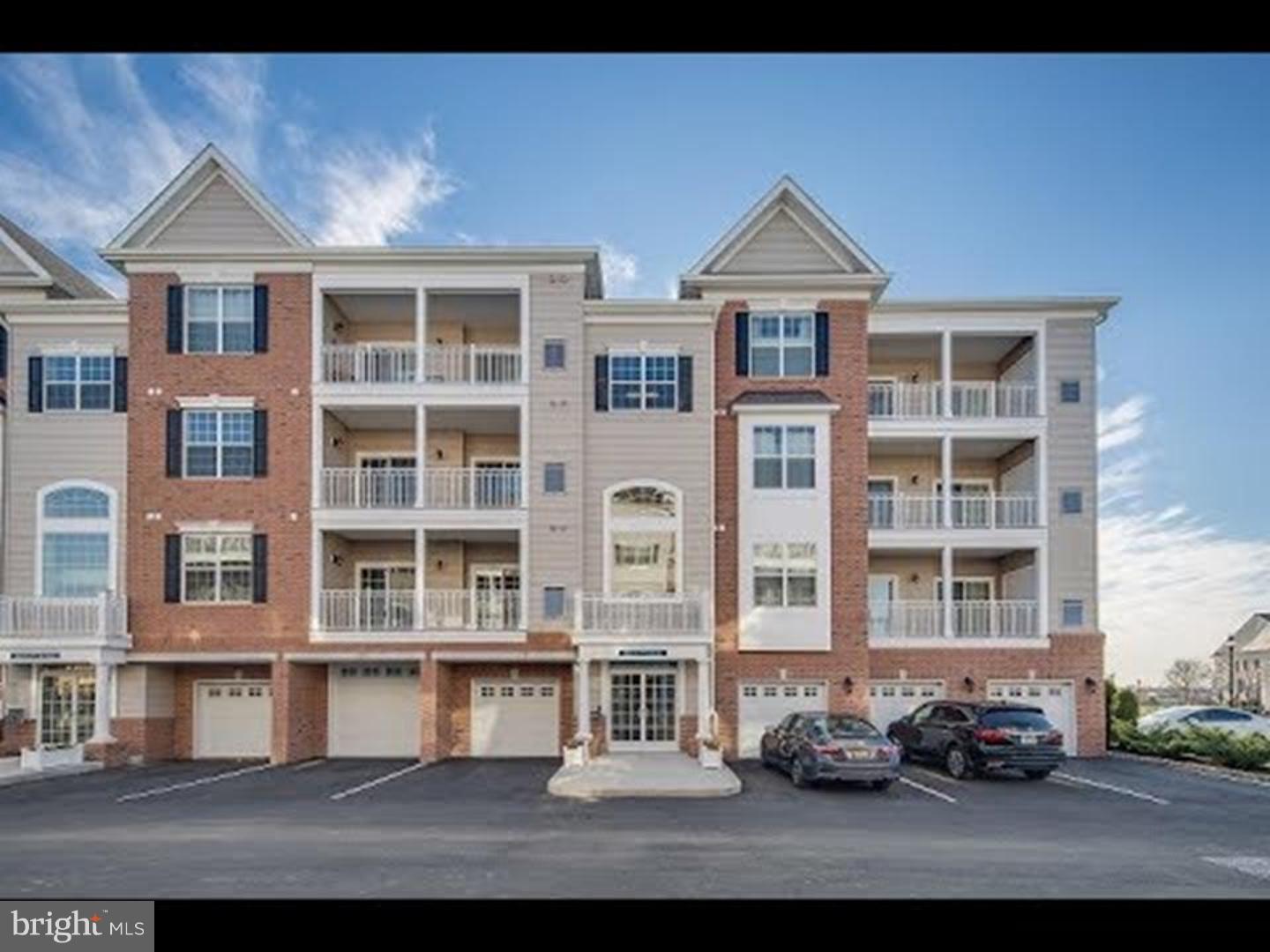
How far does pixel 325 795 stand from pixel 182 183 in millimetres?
14799

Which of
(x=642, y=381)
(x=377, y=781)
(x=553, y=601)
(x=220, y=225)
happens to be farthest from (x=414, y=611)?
(x=220, y=225)

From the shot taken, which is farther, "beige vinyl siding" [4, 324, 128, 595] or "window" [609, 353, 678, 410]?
"window" [609, 353, 678, 410]

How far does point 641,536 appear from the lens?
24.4 m

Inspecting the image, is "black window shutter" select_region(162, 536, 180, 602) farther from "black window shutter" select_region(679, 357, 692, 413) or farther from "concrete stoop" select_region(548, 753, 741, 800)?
"black window shutter" select_region(679, 357, 692, 413)

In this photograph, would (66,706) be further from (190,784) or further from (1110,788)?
(1110,788)

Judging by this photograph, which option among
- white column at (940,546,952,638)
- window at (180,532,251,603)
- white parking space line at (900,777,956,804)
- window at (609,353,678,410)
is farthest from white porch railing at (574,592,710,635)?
window at (180,532,251,603)

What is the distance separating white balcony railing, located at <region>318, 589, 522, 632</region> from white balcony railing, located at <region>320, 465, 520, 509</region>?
2.04 m

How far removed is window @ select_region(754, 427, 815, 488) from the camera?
2458 cm

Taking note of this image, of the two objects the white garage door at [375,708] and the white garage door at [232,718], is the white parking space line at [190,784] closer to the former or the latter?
the white garage door at [232,718]

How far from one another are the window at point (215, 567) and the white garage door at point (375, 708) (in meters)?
3.05

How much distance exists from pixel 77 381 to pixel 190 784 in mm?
10478

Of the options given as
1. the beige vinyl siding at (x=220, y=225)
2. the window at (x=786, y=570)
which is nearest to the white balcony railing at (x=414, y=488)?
the beige vinyl siding at (x=220, y=225)

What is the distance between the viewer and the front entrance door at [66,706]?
23.9 m
